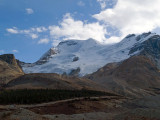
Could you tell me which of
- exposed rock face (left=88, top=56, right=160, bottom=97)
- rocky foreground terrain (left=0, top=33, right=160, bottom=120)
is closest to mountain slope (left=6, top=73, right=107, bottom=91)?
rocky foreground terrain (left=0, top=33, right=160, bottom=120)

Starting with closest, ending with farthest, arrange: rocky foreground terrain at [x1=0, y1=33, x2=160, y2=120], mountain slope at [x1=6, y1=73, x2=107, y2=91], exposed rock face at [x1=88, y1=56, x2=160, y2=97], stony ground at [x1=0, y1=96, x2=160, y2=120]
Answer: stony ground at [x1=0, y1=96, x2=160, y2=120]
rocky foreground terrain at [x1=0, y1=33, x2=160, y2=120]
mountain slope at [x1=6, y1=73, x2=107, y2=91]
exposed rock face at [x1=88, y1=56, x2=160, y2=97]

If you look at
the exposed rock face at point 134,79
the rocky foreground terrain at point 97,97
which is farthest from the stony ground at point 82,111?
the exposed rock face at point 134,79

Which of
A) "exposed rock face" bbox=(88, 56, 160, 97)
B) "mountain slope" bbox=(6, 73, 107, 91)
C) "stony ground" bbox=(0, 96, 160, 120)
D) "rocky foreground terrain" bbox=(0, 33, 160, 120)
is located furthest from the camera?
"exposed rock face" bbox=(88, 56, 160, 97)

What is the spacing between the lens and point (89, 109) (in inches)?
1964

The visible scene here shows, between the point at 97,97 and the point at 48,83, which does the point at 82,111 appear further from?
the point at 48,83

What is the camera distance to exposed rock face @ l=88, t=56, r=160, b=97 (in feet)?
364

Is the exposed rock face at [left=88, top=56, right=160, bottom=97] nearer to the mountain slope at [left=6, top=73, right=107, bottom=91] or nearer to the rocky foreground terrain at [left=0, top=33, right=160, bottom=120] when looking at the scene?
the rocky foreground terrain at [left=0, top=33, right=160, bottom=120]

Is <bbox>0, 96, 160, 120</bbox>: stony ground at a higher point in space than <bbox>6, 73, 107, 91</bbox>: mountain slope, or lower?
lower

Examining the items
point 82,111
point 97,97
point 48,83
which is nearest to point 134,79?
point 48,83

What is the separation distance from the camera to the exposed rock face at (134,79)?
110812mm

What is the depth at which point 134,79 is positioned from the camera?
13575 cm

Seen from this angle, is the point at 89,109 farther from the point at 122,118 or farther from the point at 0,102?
the point at 0,102

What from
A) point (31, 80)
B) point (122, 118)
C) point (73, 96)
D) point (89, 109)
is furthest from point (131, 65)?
point (122, 118)

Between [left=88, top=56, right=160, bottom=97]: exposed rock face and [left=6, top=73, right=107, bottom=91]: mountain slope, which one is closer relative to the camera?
[left=6, top=73, right=107, bottom=91]: mountain slope
